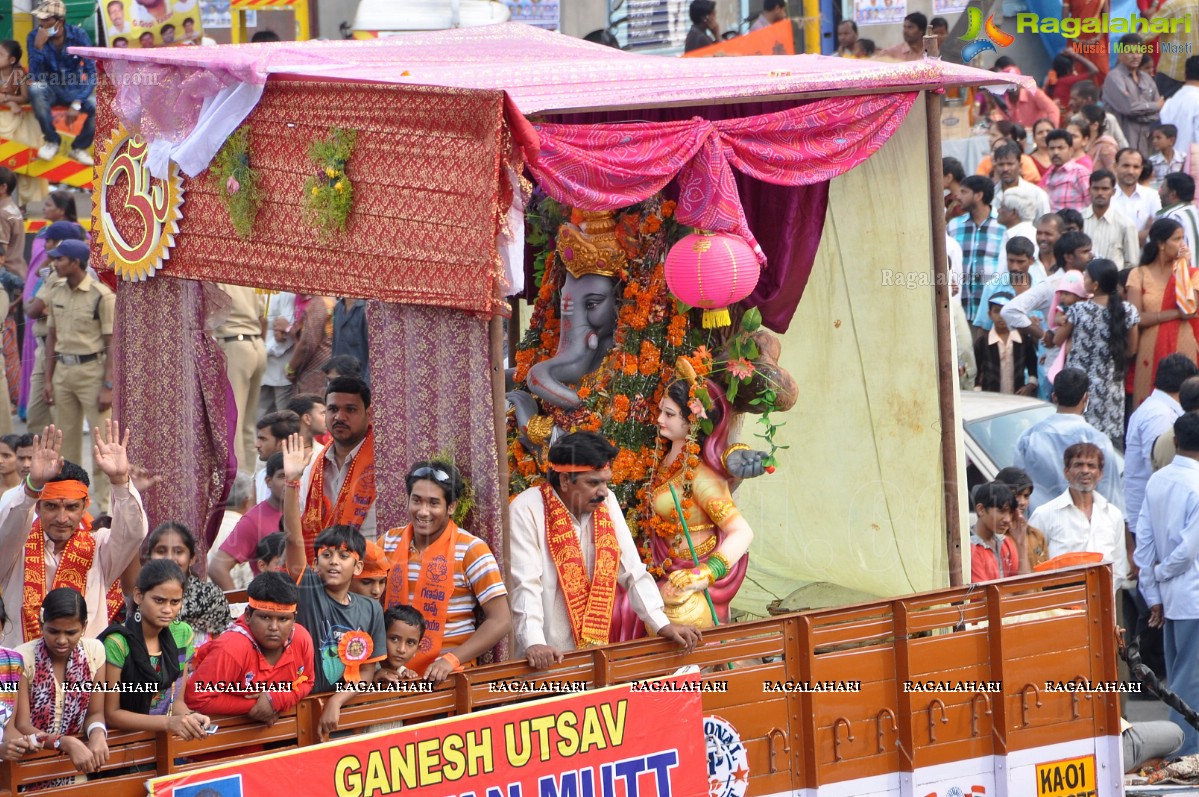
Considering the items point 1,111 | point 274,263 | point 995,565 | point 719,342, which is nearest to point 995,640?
point 995,565

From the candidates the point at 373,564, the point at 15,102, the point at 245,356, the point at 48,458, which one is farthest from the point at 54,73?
the point at 373,564

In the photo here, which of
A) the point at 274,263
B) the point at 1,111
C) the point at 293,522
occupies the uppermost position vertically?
the point at 1,111

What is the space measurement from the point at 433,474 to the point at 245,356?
5201 millimetres

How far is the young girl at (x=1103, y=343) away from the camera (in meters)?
10.9

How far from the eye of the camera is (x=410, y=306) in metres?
6.60

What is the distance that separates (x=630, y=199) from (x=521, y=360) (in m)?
1.70

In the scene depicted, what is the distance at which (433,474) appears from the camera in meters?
6.31

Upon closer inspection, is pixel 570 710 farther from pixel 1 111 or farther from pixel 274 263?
pixel 1 111

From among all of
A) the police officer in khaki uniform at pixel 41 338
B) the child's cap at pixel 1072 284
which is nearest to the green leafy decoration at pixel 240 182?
the police officer in khaki uniform at pixel 41 338

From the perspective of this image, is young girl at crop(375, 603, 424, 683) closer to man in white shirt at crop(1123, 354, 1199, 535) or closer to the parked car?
the parked car

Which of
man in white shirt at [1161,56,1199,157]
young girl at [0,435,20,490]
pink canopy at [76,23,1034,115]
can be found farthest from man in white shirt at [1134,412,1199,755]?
man in white shirt at [1161,56,1199,157]

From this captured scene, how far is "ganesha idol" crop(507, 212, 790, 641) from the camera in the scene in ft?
24.2

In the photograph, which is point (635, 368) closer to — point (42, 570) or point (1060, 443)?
point (42, 570)

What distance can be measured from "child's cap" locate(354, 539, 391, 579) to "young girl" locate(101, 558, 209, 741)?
0.68 meters
